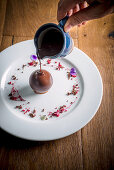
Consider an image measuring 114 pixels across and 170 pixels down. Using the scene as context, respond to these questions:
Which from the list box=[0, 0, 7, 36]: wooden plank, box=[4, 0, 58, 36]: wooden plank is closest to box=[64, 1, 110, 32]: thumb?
box=[4, 0, 58, 36]: wooden plank

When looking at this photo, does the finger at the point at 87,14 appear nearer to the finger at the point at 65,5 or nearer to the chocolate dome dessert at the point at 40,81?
the finger at the point at 65,5

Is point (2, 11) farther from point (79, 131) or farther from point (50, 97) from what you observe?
point (79, 131)

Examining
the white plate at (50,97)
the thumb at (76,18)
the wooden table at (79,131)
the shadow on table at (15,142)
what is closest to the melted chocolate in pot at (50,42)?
the thumb at (76,18)

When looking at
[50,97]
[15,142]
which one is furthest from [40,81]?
[15,142]

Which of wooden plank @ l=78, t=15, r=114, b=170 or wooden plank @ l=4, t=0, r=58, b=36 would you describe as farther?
wooden plank @ l=4, t=0, r=58, b=36

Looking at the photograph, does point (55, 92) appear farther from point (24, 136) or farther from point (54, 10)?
point (54, 10)

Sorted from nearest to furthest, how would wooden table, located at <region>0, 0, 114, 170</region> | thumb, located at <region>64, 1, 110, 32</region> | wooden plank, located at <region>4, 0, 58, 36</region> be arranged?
thumb, located at <region>64, 1, 110, 32</region>, wooden table, located at <region>0, 0, 114, 170</region>, wooden plank, located at <region>4, 0, 58, 36</region>

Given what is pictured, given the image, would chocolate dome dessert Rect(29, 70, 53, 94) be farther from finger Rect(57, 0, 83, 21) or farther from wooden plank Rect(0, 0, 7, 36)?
wooden plank Rect(0, 0, 7, 36)
